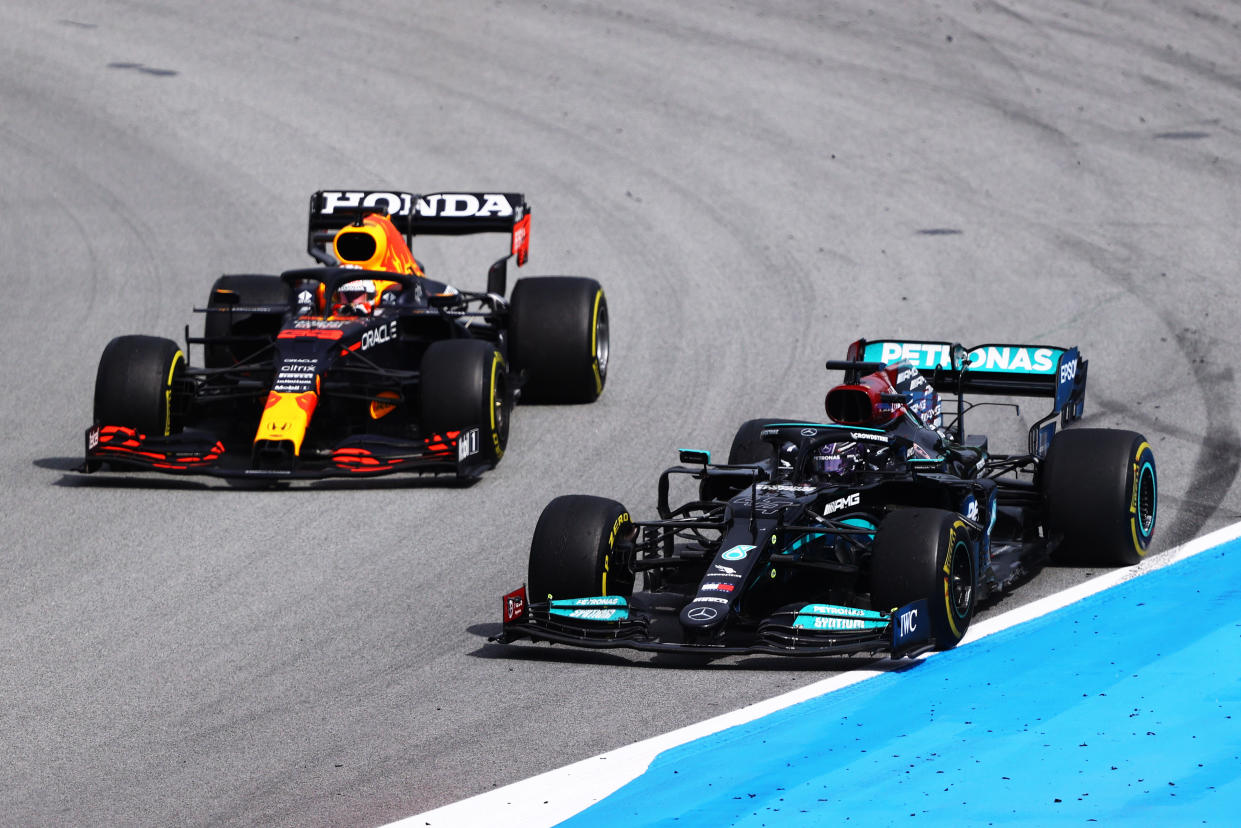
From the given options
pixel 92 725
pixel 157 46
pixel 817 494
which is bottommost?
pixel 92 725

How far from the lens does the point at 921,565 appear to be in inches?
366

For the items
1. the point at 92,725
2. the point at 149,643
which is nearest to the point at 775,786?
the point at 92,725

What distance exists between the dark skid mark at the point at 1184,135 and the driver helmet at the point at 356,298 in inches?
502

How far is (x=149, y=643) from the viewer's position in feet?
33.7

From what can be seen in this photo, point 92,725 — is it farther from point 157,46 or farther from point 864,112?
point 157,46

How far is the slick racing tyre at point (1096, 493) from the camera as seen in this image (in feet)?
36.7

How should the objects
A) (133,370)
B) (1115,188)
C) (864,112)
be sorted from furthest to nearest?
(864,112), (1115,188), (133,370)

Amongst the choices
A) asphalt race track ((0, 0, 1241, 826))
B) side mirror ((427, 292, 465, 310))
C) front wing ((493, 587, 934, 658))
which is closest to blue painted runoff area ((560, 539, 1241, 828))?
front wing ((493, 587, 934, 658))

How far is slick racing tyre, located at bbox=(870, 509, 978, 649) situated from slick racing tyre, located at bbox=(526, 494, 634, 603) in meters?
1.44

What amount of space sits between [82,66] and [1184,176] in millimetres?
16046

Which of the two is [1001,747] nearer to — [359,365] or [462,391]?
[462,391]

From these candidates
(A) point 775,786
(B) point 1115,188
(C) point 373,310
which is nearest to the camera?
(A) point 775,786

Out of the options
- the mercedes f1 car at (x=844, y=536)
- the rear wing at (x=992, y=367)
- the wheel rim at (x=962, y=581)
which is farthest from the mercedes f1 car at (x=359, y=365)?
the wheel rim at (x=962, y=581)

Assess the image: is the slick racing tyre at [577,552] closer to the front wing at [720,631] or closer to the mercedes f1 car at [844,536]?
the mercedes f1 car at [844,536]
